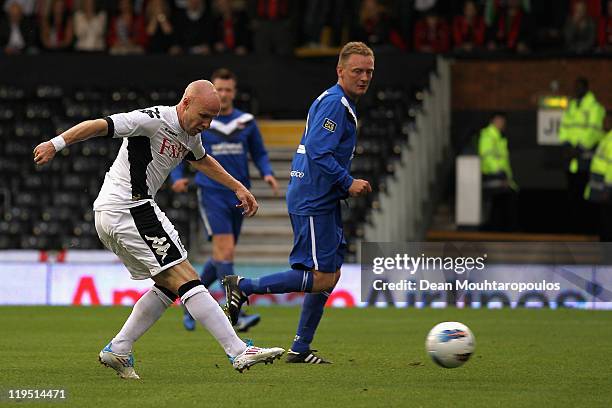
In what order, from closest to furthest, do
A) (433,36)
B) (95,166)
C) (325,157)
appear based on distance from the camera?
(325,157) → (95,166) → (433,36)

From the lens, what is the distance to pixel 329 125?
919cm

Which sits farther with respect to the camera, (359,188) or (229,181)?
(359,188)

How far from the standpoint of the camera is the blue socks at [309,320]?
950 centimetres

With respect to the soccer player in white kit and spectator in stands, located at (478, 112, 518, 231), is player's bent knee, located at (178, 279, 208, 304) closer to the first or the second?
the soccer player in white kit

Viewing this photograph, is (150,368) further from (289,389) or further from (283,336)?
(283,336)

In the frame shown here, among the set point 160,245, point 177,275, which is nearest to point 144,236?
point 160,245

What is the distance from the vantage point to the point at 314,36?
22297mm

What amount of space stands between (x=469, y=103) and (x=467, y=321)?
888 cm

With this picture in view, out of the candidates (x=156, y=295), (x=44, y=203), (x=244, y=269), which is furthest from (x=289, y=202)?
(x=44, y=203)

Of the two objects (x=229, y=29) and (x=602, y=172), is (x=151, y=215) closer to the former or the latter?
(x=602, y=172)

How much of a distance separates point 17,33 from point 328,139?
14183 millimetres

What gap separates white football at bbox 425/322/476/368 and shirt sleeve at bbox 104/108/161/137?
2197 millimetres

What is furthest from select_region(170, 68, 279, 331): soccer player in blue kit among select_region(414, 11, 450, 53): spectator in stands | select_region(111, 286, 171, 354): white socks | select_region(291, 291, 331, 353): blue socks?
select_region(414, 11, 450, 53): spectator in stands

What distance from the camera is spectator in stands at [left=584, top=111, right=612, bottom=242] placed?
749 inches
